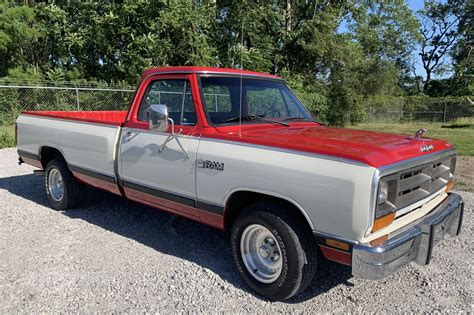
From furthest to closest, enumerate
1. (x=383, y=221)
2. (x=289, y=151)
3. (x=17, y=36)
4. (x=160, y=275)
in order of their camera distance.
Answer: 1. (x=17, y=36)
2. (x=160, y=275)
3. (x=289, y=151)
4. (x=383, y=221)

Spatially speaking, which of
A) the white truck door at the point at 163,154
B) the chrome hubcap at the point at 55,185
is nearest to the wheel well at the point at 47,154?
the chrome hubcap at the point at 55,185

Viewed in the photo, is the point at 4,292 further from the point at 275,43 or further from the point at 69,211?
the point at 275,43

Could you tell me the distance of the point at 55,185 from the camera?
5941mm

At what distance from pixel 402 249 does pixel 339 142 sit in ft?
3.20

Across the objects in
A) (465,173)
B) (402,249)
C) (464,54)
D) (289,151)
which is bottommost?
(465,173)

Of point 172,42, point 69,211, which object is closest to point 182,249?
point 69,211

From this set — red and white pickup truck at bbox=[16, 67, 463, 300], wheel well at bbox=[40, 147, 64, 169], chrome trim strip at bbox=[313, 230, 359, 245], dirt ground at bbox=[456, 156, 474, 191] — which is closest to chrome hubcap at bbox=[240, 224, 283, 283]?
red and white pickup truck at bbox=[16, 67, 463, 300]

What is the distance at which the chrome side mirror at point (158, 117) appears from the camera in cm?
369

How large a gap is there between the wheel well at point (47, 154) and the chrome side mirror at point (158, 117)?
2.61 m

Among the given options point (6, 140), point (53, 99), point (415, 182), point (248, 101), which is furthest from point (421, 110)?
point (415, 182)

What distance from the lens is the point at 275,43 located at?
25000 millimetres

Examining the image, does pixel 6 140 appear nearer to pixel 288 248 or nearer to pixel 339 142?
pixel 288 248

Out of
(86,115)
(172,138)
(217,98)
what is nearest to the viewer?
(172,138)

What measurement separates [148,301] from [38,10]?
62.0 feet
